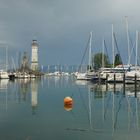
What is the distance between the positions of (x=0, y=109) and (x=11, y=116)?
5.23m

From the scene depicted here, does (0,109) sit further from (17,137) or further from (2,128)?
(17,137)

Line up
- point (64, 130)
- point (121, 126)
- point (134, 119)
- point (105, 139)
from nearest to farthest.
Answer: point (105, 139), point (64, 130), point (121, 126), point (134, 119)

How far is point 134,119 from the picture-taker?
1217 inches

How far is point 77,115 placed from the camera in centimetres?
3347

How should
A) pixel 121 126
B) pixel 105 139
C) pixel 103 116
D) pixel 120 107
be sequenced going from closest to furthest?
pixel 105 139 < pixel 121 126 < pixel 103 116 < pixel 120 107

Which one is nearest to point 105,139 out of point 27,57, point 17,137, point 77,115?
point 17,137

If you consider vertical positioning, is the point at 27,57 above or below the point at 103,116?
above

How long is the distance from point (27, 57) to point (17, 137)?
168m

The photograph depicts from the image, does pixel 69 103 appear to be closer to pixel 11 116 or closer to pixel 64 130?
pixel 11 116

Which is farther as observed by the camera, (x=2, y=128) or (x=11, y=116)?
(x=11, y=116)

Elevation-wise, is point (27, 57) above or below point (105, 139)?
above

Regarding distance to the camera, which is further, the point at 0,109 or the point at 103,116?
the point at 0,109

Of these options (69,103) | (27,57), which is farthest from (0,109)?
(27,57)

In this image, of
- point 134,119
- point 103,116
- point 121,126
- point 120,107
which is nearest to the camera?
point 121,126
